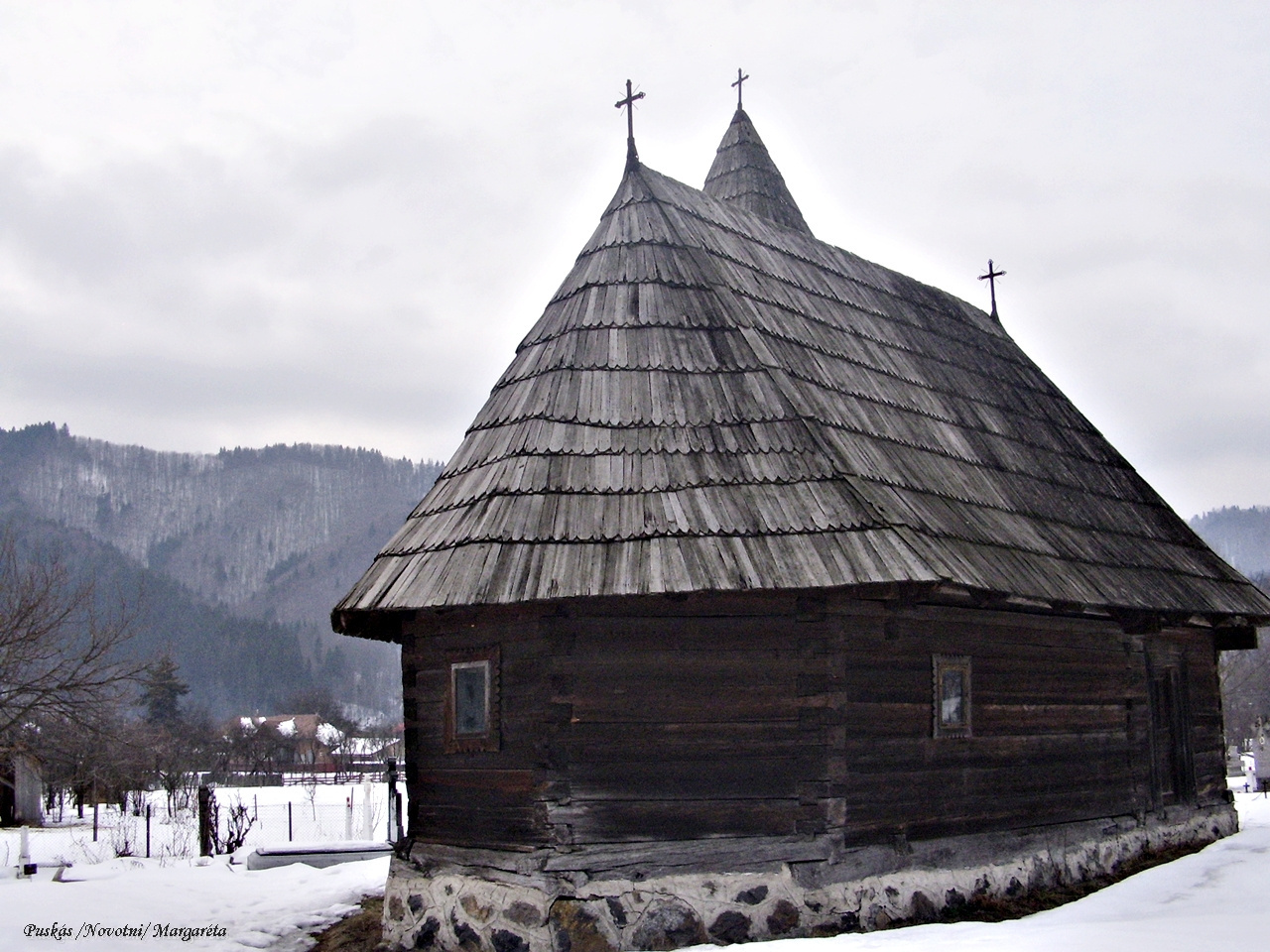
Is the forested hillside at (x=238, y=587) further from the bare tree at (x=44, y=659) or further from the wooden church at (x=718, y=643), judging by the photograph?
the wooden church at (x=718, y=643)

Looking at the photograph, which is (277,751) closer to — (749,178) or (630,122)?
(749,178)

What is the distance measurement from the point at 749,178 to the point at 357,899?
11.7m

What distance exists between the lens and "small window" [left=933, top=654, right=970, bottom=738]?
9.28 m

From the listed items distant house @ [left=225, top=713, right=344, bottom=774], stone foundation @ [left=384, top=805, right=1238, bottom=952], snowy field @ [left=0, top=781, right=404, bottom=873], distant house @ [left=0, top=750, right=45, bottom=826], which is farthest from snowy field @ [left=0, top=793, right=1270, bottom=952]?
distant house @ [left=225, top=713, right=344, bottom=774]

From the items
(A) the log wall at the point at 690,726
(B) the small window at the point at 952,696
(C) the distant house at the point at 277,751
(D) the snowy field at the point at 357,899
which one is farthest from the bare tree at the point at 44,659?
(C) the distant house at the point at 277,751

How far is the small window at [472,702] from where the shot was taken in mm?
8547

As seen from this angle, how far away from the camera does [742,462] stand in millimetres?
8984

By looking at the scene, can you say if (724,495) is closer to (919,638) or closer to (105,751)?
(919,638)

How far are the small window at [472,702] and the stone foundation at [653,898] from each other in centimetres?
73

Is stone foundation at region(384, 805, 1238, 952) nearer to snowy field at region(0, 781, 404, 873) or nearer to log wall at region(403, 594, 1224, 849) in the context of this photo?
log wall at region(403, 594, 1224, 849)

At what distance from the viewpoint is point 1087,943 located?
683 cm

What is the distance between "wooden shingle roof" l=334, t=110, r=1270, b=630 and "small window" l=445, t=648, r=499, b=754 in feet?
2.26

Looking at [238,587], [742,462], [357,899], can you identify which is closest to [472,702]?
[742,462]

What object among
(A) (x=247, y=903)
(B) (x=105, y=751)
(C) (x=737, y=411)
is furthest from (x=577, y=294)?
(B) (x=105, y=751)
